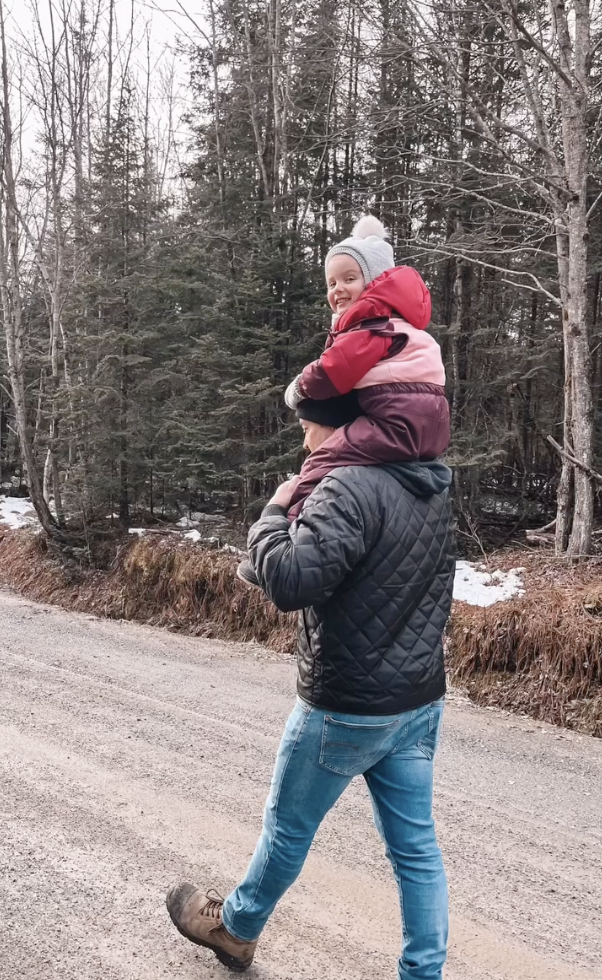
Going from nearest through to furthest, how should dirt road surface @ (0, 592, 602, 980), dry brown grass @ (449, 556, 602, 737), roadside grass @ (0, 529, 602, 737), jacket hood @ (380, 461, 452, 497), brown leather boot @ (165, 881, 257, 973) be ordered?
jacket hood @ (380, 461, 452, 497) → brown leather boot @ (165, 881, 257, 973) → dirt road surface @ (0, 592, 602, 980) → dry brown grass @ (449, 556, 602, 737) → roadside grass @ (0, 529, 602, 737)

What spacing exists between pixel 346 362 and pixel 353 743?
104 centimetres

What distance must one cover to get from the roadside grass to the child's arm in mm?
4241

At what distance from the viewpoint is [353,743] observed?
192 cm

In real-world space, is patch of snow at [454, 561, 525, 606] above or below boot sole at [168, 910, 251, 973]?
above

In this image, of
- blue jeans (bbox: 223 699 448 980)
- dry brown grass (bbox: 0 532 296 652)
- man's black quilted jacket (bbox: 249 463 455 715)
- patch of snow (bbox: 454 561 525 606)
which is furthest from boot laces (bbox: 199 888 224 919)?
dry brown grass (bbox: 0 532 296 652)

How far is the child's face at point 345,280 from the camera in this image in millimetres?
2117

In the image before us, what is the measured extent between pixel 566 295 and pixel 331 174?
697 cm

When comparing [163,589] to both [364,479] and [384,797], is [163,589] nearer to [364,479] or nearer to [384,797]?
[384,797]

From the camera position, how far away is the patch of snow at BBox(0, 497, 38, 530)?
41.9ft

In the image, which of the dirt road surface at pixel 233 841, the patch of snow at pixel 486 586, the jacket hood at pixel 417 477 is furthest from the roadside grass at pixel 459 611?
the jacket hood at pixel 417 477

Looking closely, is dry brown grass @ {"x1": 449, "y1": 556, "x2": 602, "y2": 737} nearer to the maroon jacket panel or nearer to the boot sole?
the boot sole

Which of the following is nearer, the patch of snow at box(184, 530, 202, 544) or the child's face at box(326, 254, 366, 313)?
the child's face at box(326, 254, 366, 313)

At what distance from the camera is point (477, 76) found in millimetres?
9500

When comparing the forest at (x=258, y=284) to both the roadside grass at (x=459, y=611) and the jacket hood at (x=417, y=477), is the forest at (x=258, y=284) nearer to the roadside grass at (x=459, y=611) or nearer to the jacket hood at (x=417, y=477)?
the roadside grass at (x=459, y=611)
